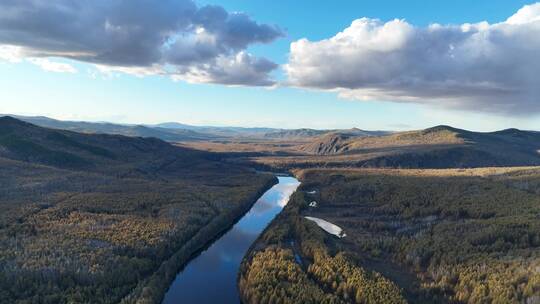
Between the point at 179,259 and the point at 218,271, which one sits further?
the point at 179,259

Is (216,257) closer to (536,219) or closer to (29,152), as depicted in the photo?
(536,219)

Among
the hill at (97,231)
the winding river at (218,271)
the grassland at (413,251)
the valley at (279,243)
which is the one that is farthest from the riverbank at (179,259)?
the grassland at (413,251)

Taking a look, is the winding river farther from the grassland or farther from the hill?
the grassland

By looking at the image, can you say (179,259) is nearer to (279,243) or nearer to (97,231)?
(97,231)

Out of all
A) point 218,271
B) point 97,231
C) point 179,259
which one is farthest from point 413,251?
point 97,231

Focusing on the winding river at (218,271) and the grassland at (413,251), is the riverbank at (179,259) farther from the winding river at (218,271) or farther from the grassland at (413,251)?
the grassland at (413,251)

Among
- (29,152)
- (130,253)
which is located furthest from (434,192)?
(29,152)
